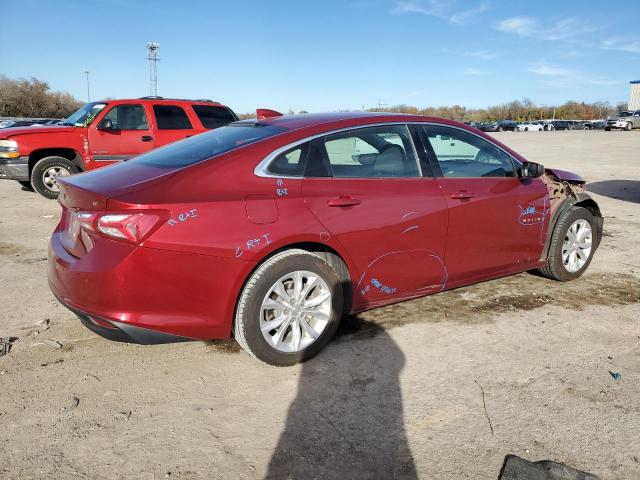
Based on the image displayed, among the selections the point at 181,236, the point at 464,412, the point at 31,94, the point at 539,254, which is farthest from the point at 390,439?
the point at 31,94

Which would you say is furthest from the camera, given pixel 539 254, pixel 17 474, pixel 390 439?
pixel 539 254

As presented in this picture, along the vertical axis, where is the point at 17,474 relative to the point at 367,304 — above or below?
below

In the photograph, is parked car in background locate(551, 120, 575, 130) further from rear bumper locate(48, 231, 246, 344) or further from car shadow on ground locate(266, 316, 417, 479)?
rear bumper locate(48, 231, 246, 344)

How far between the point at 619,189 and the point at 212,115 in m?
9.06

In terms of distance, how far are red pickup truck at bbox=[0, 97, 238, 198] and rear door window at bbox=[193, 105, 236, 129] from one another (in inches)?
8.5

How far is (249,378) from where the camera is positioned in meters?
3.11

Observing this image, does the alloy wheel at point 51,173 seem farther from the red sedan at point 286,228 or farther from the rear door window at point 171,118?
the red sedan at point 286,228

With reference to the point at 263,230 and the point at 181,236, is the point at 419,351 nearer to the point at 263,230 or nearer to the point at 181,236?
the point at 263,230

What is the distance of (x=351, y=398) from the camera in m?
2.89

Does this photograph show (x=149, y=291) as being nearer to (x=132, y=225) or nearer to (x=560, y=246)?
(x=132, y=225)

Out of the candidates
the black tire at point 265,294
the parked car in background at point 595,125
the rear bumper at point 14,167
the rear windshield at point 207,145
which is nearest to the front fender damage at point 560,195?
the black tire at point 265,294

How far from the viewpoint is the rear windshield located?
326 cm

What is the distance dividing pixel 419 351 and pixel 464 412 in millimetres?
732

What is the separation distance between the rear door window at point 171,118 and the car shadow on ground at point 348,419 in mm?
7470
